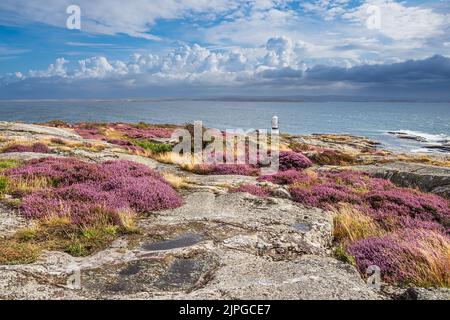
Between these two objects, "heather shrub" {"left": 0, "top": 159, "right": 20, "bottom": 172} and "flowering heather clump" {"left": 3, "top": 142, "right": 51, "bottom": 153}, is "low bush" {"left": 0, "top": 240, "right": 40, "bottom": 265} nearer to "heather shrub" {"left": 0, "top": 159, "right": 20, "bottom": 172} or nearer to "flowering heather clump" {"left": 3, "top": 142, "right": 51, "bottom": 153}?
"heather shrub" {"left": 0, "top": 159, "right": 20, "bottom": 172}

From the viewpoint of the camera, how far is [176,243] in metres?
8.66

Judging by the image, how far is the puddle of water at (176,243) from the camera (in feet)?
27.5

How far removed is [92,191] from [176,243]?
5000 mm

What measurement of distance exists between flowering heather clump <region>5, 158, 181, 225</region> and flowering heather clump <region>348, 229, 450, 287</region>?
640 centimetres

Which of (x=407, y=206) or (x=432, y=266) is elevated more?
(x=432, y=266)

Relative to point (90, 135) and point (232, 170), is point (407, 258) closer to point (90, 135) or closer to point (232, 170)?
point (232, 170)

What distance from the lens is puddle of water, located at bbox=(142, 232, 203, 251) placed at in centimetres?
838

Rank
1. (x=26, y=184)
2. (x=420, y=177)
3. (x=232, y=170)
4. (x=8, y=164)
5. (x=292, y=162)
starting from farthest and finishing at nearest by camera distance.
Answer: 1. (x=292, y=162)
2. (x=232, y=170)
3. (x=420, y=177)
4. (x=8, y=164)
5. (x=26, y=184)

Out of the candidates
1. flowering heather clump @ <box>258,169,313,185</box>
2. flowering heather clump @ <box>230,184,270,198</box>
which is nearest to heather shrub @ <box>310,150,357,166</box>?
flowering heather clump @ <box>258,169,313,185</box>

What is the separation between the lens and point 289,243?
29.1 ft

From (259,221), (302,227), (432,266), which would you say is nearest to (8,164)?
(259,221)
